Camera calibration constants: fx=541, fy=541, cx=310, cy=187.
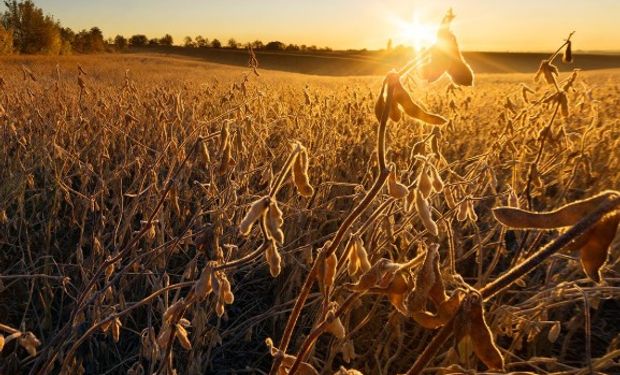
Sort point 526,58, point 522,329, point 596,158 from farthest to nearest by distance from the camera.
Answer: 1. point 526,58
2. point 596,158
3. point 522,329

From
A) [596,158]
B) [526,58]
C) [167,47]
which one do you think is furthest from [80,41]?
[596,158]

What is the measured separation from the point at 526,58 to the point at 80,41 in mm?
49521

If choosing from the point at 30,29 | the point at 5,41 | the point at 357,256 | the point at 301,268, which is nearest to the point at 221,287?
the point at 357,256

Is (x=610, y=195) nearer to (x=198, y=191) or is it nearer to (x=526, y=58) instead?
(x=198, y=191)

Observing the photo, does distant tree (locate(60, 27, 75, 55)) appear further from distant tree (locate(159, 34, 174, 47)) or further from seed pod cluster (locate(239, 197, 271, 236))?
seed pod cluster (locate(239, 197, 271, 236))

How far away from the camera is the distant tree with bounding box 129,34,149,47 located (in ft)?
227

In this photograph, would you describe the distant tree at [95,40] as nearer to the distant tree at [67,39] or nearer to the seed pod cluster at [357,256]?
the distant tree at [67,39]

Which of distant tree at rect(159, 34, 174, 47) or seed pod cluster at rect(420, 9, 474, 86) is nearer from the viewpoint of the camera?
seed pod cluster at rect(420, 9, 474, 86)

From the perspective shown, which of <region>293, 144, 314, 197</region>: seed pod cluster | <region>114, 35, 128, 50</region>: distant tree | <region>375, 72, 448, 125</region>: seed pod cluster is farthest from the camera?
<region>114, 35, 128, 50</region>: distant tree

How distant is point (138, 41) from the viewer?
7050 centimetres

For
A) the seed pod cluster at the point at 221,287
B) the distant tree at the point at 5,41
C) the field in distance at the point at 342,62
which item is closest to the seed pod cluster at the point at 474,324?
the seed pod cluster at the point at 221,287

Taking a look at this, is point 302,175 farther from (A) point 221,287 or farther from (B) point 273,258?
(A) point 221,287

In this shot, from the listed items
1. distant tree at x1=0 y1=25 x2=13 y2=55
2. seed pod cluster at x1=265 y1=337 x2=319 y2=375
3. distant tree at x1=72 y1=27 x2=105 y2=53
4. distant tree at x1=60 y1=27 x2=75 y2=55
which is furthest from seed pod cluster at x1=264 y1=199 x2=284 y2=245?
distant tree at x1=72 y1=27 x2=105 y2=53

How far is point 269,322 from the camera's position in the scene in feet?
8.22
